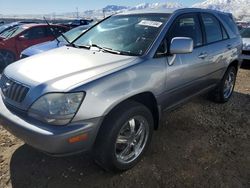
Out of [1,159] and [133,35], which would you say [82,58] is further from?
[1,159]

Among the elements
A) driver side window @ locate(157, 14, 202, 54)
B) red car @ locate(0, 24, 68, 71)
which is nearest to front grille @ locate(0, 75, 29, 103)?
driver side window @ locate(157, 14, 202, 54)

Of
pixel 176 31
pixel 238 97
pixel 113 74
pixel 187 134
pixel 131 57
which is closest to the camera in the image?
pixel 113 74

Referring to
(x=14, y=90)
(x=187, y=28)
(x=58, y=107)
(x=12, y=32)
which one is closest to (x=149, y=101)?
(x=58, y=107)

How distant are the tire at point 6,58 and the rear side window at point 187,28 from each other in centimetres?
638

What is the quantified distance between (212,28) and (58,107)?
3.17 meters

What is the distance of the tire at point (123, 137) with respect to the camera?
111 inches

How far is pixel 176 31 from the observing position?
3.70 metres

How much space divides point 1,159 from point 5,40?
6.08m

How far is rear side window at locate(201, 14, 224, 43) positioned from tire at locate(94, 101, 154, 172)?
194cm

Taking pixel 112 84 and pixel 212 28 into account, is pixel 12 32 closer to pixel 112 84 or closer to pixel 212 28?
pixel 212 28

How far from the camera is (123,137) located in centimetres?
317

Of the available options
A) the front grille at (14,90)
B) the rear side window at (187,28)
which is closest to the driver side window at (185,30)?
the rear side window at (187,28)

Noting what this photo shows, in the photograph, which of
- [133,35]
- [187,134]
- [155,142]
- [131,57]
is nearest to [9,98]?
[131,57]

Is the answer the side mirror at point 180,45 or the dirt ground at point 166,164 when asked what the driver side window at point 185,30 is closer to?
the side mirror at point 180,45
